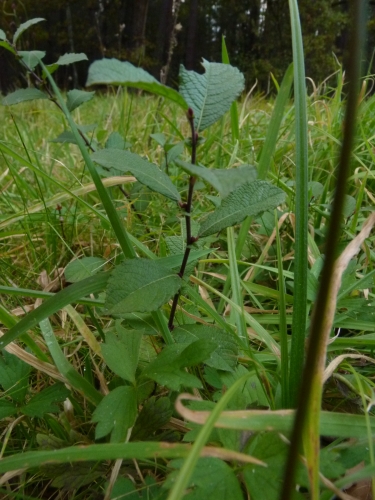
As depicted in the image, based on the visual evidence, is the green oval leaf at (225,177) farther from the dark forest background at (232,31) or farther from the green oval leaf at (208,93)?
the dark forest background at (232,31)

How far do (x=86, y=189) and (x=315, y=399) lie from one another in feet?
2.51

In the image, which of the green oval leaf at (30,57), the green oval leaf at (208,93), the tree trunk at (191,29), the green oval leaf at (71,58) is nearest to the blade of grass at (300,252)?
the green oval leaf at (208,93)

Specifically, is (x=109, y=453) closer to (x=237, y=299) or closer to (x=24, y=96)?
(x=237, y=299)

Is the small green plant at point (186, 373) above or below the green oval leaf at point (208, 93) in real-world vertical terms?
below

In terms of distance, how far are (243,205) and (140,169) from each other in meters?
0.15

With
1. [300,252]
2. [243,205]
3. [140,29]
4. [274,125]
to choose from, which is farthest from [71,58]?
[140,29]

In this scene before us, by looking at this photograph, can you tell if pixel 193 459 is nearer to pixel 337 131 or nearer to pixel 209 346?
pixel 209 346

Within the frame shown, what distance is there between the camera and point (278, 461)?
16.7 inches

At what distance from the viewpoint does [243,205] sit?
592 mm

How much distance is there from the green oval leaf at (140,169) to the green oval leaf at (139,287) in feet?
0.32

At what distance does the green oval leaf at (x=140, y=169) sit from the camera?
542mm

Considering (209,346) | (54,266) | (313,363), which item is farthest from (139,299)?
(54,266)

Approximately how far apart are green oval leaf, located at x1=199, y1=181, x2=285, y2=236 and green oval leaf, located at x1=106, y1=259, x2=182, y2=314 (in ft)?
0.26

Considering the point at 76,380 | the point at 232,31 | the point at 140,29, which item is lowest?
the point at 76,380
